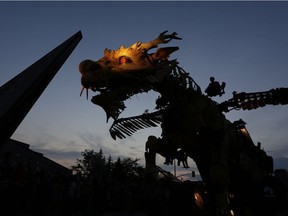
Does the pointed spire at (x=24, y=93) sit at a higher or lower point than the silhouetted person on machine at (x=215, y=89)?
lower

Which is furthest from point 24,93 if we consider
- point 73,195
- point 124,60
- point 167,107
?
point 73,195

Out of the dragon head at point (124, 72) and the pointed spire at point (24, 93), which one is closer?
the pointed spire at point (24, 93)

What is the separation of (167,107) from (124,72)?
838 millimetres

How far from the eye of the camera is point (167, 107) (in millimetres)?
4109

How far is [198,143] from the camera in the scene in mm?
3889

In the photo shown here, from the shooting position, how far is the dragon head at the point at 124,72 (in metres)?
3.59

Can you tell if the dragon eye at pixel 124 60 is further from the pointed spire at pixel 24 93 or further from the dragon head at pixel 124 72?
the pointed spire at pixel 24 93

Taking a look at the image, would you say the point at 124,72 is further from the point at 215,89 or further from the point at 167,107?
the point at 215,89

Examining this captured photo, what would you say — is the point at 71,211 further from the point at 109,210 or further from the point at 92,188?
the point at 109,210

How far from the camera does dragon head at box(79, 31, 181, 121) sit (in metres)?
3.59

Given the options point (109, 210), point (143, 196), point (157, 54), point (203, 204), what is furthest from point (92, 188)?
point (157, 54)

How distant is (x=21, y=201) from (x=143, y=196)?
762cm

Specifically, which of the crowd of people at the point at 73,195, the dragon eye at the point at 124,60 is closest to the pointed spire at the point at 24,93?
the dragon eye at the point at 124,60

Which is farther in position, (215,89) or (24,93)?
(215,89)
